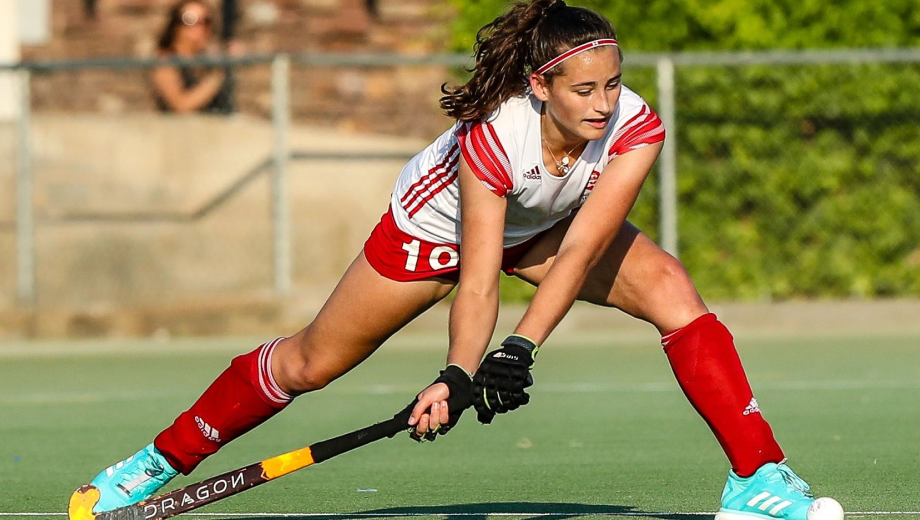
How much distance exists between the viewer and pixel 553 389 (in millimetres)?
8242

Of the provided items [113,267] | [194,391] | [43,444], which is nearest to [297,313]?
[113,267]

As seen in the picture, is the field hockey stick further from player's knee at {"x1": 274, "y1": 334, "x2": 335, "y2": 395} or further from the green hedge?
the green hedge

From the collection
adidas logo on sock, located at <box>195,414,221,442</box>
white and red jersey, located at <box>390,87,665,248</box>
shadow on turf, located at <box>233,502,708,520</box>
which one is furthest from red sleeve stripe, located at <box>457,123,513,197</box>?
adidas logo on sock, located at <box>195,414,221,442</box>

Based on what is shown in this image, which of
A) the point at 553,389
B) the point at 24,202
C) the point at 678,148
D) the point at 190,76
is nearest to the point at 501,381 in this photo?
the point at 553,389

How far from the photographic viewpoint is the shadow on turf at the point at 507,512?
15.3 feet

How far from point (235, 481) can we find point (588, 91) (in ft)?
4.62

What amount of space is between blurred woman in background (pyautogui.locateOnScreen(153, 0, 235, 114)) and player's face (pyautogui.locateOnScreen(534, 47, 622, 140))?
27.9ft

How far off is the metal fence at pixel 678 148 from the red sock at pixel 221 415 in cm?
702

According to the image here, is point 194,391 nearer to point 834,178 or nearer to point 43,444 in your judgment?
point 43,444

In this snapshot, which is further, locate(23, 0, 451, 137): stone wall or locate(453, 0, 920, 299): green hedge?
locate(23, 0, 451, 137): stone wall

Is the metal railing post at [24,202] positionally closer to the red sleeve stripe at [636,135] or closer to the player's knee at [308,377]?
the player's knee at [308,377]

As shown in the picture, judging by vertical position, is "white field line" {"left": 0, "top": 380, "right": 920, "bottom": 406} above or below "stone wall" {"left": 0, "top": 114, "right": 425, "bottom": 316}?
below

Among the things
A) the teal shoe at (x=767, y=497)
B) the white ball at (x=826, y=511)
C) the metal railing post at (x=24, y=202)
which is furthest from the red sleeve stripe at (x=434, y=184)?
the metal railing post at (x=24, y=202)

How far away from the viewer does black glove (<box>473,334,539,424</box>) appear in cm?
392
